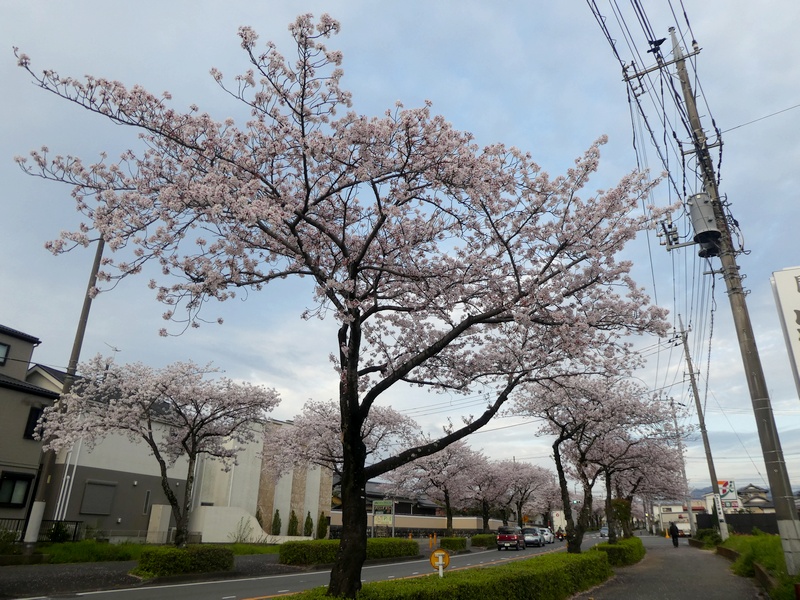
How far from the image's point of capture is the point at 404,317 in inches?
442

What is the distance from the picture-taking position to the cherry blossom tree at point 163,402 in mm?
18766

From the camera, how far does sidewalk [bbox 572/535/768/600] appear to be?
43.7 feet

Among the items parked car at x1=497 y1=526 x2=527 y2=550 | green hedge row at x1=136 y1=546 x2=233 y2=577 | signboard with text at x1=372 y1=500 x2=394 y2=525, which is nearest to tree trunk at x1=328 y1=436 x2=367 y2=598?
green hedge row at x1=136 y1=546 x2=233 y2=577

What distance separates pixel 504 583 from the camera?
32.0ft

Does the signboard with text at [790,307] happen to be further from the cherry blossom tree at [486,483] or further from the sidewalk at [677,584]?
the cherry blossom tree at [486,483]

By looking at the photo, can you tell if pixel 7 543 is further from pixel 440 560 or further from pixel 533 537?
pixel 533 537

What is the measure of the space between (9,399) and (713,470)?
123 ft

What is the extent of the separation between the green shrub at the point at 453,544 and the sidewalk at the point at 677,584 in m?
14.2

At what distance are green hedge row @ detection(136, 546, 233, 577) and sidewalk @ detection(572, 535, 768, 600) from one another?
12.4m

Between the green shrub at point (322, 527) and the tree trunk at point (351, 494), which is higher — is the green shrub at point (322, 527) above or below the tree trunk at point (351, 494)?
below

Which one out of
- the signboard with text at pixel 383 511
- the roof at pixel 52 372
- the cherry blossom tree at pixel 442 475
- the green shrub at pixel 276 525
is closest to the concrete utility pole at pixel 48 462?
the roof at pixel 52 372

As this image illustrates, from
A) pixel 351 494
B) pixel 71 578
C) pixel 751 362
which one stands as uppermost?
pixel 751 362

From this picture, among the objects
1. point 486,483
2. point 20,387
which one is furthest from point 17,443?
point 486,483

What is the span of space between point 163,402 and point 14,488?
793 cm
